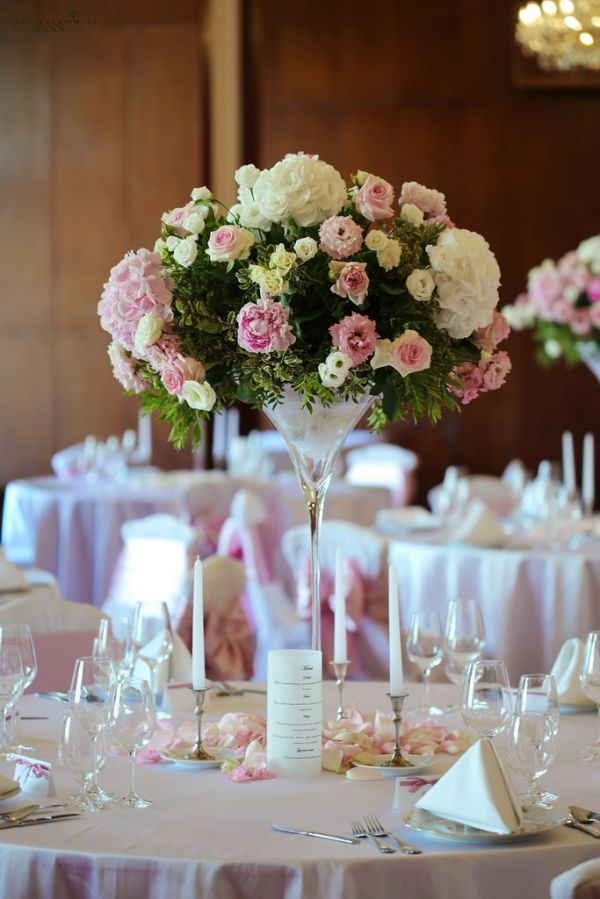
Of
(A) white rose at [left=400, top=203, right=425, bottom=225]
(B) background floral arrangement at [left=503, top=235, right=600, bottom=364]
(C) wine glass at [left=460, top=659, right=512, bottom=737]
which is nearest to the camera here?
(C) wine glass at [left=460, top=659, right=512, bottom=737]

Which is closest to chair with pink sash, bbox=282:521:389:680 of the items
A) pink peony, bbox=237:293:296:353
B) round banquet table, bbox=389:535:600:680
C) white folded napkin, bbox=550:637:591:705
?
round banquet table, bbox=389:535:600:680

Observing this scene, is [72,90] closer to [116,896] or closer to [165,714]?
[165,714]

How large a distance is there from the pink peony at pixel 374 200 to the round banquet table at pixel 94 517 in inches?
175

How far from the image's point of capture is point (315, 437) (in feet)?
8.05

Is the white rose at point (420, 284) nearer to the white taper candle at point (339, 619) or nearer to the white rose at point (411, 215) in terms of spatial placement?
the white rose at point (411, 215)

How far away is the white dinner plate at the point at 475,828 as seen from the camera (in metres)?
1.76

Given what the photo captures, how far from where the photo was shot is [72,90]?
10.2 meters

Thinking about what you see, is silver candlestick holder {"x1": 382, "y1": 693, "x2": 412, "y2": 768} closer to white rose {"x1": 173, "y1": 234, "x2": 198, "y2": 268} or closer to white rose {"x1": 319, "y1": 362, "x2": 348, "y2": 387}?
white rose {"x1": 319, "y1": 362, "x2": 348, "y2": 387}

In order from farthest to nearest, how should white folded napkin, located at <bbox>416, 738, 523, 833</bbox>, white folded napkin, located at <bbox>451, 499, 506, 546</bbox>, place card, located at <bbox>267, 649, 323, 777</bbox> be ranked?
white folded napkin, located at <bbox>451, 499, 506, 546</bbox>, place card, located at <bbox>267, 649, 323, 777</bbox>, white folded napkin, located at <bbox>416, 738, 523, 833</bbox>

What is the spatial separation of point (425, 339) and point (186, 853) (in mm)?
996

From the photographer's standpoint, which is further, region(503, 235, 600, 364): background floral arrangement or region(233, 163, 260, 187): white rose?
region(503, 235, 600, 364): background floral arrangement

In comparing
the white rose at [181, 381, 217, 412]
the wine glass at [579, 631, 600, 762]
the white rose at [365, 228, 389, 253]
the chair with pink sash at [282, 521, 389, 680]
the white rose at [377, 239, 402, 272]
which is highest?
the white rose at [365, 228, 389, 253]

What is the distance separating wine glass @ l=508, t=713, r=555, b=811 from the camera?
6.31ft

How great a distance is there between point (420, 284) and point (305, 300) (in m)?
0.20
